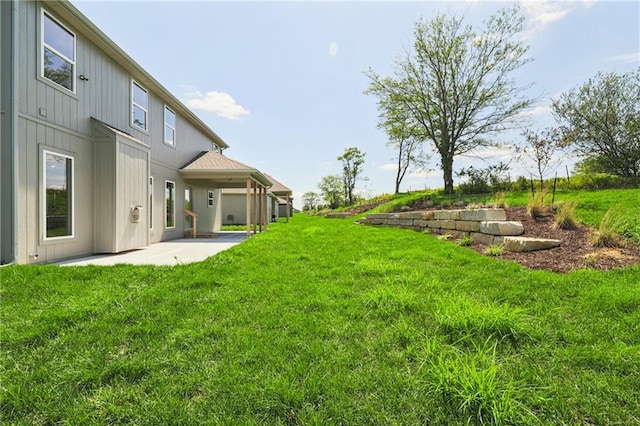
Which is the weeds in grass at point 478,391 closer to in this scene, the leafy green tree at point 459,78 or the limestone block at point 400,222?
the limestone block at point 400,222

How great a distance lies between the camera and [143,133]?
883cm

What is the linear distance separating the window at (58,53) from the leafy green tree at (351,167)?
95.6 ft

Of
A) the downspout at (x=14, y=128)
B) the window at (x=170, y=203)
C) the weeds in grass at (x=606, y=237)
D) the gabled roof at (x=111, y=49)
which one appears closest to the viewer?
the weeds in grass at (x=606, y=237)

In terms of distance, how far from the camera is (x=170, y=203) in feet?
34.6

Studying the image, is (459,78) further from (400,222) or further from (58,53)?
(58,53)

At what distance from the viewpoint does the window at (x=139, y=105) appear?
832cm

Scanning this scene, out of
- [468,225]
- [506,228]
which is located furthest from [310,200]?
[506,228]

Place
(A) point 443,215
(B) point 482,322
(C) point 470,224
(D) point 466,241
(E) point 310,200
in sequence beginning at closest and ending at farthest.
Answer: (B) point 482,322 → (D) point 466,241 → (C) point 470,224 → (A) point 443,215 → (E) point 310,200

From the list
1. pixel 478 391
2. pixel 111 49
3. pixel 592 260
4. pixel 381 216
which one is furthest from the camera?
pixel 381 216

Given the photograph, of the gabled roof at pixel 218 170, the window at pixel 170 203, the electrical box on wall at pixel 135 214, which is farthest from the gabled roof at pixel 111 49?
the electrical box on wall at pixel 135 214

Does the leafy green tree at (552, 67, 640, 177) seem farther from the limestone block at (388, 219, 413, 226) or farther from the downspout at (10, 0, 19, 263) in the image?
the downspout at (10, 0, 19, 263)

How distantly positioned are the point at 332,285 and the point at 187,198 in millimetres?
10038

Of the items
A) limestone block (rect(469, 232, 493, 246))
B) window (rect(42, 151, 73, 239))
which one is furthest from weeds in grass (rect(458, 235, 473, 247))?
window (rect(42, 151, 73, 239))

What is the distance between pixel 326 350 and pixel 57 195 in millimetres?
6460
